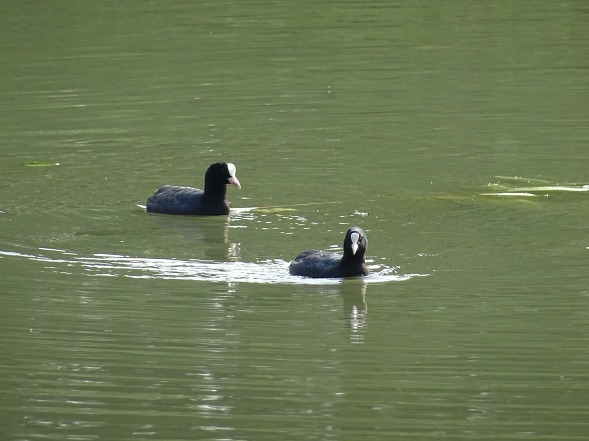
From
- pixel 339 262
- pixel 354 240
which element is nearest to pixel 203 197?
pixel 339 262

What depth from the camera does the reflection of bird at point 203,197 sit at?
17.0m

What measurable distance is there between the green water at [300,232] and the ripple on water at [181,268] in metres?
0.04

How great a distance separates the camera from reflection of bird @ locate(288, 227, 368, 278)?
13.4 metres

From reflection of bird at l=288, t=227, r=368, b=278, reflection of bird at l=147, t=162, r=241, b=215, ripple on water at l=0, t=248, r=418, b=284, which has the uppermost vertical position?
reflection of bird at l=147, t=162, r=241, b=215

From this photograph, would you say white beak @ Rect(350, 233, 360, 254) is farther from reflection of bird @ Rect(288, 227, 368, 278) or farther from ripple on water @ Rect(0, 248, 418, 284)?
ripple on water @ Rect(0, 248, 418, 284)

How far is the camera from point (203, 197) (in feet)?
56.4

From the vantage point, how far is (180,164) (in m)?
19.8

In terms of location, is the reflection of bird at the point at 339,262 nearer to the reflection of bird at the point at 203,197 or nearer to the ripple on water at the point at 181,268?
the ripple on water at the point at 181,268

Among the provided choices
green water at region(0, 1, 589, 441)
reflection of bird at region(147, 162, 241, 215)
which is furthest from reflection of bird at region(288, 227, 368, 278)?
reflection of bird at region(147, 162, 241, 215)

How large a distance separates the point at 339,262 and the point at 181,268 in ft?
5.27

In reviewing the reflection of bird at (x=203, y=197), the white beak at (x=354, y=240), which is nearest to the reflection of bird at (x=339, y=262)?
the white beak at (x=354, y=240)

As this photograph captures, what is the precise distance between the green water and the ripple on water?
4 centimetres

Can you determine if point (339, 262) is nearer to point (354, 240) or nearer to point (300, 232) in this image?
point (354, 240)

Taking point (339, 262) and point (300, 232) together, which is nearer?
point (339, 262)
